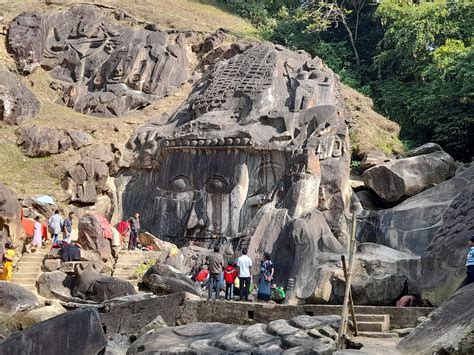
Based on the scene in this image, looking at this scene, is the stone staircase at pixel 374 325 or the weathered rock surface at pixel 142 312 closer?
the stone staircase at pixel 374 325

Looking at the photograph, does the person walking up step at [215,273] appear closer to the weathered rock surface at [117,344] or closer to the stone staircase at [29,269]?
the weathered rock surface at [117,344]

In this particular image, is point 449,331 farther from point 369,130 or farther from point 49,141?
point 369,130

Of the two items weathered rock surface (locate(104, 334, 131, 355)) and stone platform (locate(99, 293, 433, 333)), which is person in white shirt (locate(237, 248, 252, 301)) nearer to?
stone platform (locate(99, 293, 433, 333))

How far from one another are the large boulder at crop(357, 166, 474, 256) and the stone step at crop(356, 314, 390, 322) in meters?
7.84

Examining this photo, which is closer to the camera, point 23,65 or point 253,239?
point 253,239

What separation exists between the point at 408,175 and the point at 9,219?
493 inches

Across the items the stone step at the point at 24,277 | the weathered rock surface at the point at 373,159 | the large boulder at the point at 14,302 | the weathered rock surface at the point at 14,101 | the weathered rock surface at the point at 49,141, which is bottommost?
the stone step at the point at 24,277

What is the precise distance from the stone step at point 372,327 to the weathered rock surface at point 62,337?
3.92m

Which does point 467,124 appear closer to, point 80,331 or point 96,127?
point 96,127

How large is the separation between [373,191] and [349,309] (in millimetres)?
13856

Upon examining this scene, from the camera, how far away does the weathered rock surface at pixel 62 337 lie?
8.30m

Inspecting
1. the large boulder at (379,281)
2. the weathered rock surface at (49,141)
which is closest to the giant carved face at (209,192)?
the weathered rock surface at (49,141)

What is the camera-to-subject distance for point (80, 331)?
893 cm

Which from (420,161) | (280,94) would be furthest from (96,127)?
(420,161)
